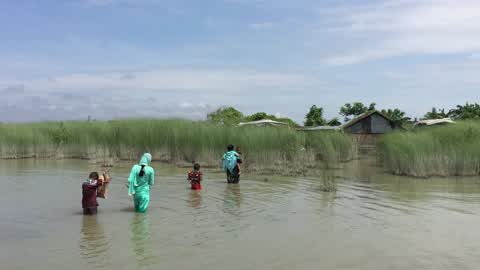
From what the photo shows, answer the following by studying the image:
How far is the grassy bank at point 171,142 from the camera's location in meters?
19.0

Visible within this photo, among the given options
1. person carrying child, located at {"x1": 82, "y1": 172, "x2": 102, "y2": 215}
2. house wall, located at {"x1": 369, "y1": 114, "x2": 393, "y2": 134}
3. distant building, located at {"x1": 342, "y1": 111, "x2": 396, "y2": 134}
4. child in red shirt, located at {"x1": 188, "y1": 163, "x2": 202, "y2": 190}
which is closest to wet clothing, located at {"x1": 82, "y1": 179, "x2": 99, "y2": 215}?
person carrying child, located at {"x1": 82, "y1": 172, "x2": 102, "y2": 215}

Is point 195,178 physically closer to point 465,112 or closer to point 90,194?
point 90,194

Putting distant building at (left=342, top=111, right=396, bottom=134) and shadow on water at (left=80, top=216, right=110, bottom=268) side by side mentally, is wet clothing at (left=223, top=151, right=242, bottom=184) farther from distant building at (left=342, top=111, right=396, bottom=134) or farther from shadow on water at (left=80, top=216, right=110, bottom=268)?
distant building at (left=342, top=111, right=396, bottom=134)

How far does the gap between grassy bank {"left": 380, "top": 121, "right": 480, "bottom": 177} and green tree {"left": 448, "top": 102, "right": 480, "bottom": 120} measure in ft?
79.1

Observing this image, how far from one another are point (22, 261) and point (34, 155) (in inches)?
766

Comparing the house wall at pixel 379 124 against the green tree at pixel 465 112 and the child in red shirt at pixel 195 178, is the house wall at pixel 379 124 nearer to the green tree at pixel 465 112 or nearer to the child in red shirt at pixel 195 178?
the green tree at pixel 465 112

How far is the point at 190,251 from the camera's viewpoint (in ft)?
22.3

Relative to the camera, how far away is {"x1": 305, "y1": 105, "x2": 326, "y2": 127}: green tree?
2008 inches

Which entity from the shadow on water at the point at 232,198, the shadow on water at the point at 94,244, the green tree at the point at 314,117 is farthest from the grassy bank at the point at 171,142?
the green tree at the point at 314,117

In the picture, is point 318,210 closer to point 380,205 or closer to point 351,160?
point 380,205

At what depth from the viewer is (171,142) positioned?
21438 millimetres

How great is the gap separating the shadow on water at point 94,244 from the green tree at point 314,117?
43.3 m

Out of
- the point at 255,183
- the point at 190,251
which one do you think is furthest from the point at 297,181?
the point at 190,251

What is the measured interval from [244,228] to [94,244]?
250cm
